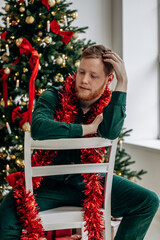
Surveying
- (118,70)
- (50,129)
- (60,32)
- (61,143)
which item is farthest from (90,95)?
(60,32)

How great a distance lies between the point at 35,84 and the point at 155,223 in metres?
1.56

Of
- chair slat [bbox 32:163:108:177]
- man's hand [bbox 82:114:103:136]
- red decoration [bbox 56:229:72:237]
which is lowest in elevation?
red decoration [bbox 56:229:72:237]

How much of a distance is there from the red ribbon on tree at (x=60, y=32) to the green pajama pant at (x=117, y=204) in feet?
3.83

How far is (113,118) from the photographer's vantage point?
132 centimetres

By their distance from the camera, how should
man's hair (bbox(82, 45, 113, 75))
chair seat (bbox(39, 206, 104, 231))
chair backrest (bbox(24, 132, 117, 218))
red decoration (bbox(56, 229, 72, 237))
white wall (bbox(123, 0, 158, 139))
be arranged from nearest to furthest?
chair backrest (bbox(24, 132, 117, 218)) < chair seat (bbox(39, 206, 104, 231)) < man's hair (bbox(82, 45, 113, 75)) < red decoration (bbox(56, 229, 72, 237)) < white wall (bbox(123, 0, 158, 139))

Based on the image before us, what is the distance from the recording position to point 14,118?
2070mm

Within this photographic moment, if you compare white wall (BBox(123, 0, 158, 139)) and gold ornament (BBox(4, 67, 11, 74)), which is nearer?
gold ornament (BBox(4, 67, 11, 74))

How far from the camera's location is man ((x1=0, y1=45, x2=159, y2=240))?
1.25 meters

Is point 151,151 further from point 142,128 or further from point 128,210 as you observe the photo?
point 128,210

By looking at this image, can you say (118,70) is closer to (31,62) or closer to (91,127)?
(91,127)

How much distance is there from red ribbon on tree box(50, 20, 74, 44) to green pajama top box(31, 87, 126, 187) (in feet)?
2.35

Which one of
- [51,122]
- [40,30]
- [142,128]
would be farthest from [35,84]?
[142,128]

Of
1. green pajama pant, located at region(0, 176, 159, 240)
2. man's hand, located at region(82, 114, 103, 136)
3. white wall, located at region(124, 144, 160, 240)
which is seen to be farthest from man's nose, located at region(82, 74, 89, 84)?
white wall, located at region(124, 144, 160, 240)

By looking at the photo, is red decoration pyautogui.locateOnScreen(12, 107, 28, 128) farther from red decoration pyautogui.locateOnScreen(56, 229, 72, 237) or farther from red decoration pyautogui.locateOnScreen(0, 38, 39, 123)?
red decoration pyautogui.locateOnScreen(56, 229, 72, 237)
